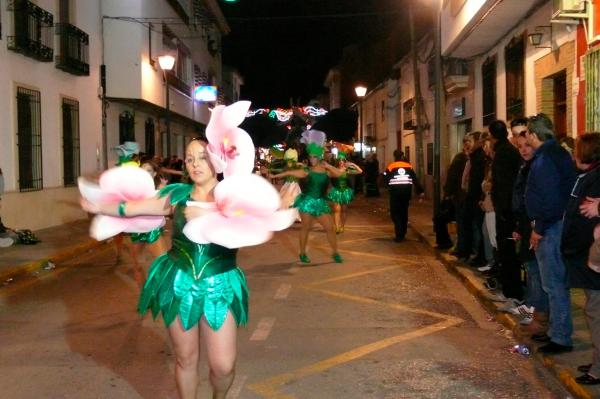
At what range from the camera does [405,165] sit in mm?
13898

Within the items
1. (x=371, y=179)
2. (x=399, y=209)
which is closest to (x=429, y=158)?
(x=371, y=179)

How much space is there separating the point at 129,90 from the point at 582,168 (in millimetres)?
17930

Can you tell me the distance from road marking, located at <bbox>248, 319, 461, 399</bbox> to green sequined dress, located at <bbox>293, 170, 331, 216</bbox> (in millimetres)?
3752

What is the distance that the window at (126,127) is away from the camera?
23017 millimetres

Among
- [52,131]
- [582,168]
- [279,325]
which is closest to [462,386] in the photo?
[582,168]

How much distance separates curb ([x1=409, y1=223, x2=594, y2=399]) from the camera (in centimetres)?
489

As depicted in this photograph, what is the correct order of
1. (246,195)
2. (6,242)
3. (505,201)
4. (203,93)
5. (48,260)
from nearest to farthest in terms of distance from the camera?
1. (246,195)
2. (505,201)
3. (48,260)
4. (6,242)
5. (203,93)

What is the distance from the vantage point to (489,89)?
1742 centimetres

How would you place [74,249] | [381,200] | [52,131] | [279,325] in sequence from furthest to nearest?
[381,200] → [52,131] → [74,249] → [279,325]

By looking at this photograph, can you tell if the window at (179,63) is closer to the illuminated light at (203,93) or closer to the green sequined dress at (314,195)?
the illuminated light at (203,93)

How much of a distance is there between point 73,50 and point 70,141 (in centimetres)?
241

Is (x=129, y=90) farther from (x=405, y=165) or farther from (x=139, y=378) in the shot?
(x=139, y=378)

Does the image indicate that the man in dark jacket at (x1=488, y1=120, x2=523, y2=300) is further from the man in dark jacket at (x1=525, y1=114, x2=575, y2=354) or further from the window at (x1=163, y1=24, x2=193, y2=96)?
the window at (x1=163, y1=24, x2=193, y2=96)

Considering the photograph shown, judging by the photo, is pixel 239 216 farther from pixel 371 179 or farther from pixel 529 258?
pixel 371 179
